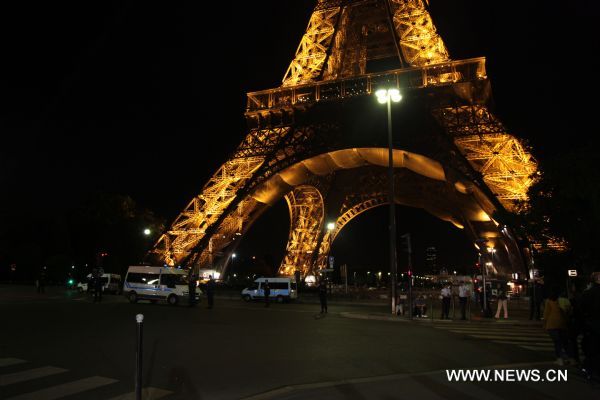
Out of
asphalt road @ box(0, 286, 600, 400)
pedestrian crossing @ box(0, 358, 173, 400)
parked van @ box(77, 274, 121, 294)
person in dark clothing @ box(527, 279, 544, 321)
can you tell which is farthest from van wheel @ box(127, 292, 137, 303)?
person in dark clothing @ box(527, 279, 544, 321)

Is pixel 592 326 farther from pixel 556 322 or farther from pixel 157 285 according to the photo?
pixel 157 285

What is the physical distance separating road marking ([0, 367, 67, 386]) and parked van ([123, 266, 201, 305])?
64.5ft

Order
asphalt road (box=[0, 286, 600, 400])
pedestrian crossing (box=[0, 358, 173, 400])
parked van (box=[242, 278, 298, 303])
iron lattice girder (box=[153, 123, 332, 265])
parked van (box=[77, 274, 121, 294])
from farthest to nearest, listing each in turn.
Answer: parked van (box=[77, 274, 121, 294]), iron lattice girder (box=[153, 123, 332, 265]), parked van (box=[242, 278, 298, 303]), asphalt road (box=[0, 286, 600, 400]), pedestrian crossing (box=[0, 358, 173, 400])

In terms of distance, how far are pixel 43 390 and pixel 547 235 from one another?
23627mm

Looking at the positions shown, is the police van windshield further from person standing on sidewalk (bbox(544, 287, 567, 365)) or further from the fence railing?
person standing on sidewalk (bbox(544, 287, 567, 365))

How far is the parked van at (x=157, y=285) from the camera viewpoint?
27.8m

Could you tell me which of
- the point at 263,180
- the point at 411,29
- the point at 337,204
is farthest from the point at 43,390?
the point at 337,204

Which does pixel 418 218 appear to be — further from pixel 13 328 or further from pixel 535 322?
pixel 13 328

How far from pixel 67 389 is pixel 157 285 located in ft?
71.1

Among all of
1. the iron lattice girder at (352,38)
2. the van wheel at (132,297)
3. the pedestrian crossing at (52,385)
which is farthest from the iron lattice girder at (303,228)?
the pedestrian crossing at (52,385)

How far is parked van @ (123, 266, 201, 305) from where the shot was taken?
27.8 m

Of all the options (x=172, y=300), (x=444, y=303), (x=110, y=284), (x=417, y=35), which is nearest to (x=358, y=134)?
(x=417, y=35)

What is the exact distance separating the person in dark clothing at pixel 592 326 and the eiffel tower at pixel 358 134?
767 inches

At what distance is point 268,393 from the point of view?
6.69 meters
